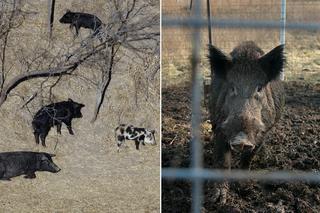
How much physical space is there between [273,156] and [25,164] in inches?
109

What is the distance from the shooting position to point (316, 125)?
11.2 feet

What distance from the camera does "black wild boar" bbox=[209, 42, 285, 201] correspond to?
1.89 metres

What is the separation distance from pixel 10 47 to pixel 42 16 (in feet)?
1.14

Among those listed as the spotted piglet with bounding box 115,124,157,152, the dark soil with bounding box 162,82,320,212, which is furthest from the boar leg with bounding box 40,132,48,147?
→ the dark soil with bounding box 162,82,320,212

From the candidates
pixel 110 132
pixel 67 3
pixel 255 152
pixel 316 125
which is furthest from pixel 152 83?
pixel 255 152

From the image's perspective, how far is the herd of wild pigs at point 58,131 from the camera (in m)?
5.12

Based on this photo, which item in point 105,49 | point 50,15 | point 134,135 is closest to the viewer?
point 50,15

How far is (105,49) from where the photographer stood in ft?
17.9

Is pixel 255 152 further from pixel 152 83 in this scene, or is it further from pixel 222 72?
pixel 152 83

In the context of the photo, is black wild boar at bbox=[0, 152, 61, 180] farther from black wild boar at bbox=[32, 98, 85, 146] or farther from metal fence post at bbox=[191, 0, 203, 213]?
metal fence post at bbox=[191, 0, 203, 213]

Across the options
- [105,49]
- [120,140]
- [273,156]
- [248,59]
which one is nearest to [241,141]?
[248,59]

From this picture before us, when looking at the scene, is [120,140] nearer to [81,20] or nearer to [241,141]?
[81,20]

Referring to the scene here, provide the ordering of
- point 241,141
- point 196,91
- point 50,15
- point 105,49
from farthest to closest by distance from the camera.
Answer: point 105,49 < point 50,15 < point 241,141 < point 196,91

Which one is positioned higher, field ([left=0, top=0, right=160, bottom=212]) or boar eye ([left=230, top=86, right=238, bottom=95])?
boar eye ([left=230, top=86, right=238, bottom=95])
